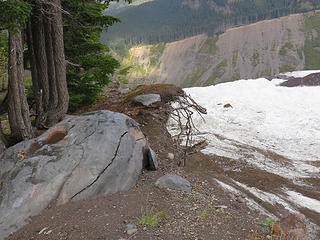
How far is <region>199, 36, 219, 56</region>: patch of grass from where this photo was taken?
156 metres

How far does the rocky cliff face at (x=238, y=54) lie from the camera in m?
124

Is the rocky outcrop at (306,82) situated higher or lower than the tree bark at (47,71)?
lower

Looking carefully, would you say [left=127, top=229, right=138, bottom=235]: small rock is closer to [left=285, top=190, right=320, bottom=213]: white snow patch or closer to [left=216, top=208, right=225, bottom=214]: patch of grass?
[left=216, top=208, right=225, bottom=214]: patch of grass

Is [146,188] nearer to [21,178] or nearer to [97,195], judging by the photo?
[97,195]

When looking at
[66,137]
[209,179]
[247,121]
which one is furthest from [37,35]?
[247,121]

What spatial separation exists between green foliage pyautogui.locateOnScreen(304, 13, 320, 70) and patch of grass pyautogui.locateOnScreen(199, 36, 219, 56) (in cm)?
5707

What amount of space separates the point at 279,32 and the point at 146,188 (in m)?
171

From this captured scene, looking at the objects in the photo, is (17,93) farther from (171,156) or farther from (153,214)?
(171,156)

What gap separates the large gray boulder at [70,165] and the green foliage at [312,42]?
441 feet

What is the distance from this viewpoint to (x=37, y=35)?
692 centimetres

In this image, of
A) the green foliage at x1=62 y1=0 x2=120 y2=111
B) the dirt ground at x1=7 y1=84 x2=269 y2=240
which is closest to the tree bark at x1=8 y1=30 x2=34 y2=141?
the green foliage at x1=62 y1=0 x2=120 y2=111

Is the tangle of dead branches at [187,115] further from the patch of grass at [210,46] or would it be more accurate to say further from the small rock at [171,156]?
the patch of grass at [210,46]

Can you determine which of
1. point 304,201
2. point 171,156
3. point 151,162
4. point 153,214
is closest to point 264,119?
point 304,201

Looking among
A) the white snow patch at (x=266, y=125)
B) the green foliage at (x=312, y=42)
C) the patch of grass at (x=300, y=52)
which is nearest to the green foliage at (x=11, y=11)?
the white snow patch at (x=266, y=125)
